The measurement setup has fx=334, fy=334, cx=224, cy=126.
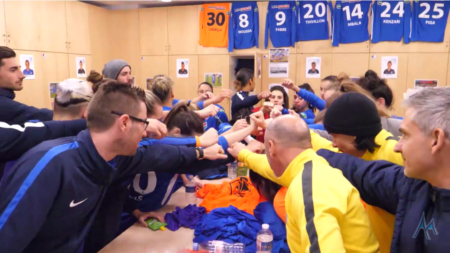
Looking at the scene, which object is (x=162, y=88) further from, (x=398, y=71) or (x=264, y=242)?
(x=398, y=71)

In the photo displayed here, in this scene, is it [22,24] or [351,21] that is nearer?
[22,24]

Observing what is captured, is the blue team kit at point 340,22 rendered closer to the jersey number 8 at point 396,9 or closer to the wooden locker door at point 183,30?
the jersey number 8 at point 396,9

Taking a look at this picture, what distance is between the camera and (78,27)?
6.77m

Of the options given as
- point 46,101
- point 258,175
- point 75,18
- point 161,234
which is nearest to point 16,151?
point 161,234

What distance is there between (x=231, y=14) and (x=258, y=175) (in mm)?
5321

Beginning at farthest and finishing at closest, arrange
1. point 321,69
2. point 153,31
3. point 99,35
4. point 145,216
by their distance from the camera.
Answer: point 153,31 → point 99,35 → point 321,69 → point 145,216

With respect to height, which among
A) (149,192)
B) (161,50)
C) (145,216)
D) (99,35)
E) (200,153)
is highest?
(99,35)

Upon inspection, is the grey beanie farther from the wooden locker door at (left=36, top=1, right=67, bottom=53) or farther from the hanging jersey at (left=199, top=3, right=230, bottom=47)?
the hanging jersey at (left=199, top=3, right=230, bottom=47)

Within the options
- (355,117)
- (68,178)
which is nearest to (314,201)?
(355,117)

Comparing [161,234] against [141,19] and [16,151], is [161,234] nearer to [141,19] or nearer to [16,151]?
[16,151]

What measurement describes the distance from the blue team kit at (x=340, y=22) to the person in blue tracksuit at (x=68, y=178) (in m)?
5.49

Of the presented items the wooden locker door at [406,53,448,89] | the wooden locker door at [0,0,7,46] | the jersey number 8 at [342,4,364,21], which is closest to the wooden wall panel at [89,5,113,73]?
the wooden locker door at [0,0,7,46]

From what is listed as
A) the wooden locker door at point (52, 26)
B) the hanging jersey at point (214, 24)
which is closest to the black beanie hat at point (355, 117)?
the hanging jersey at point (214, 24)

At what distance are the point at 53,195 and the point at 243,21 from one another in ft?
19.9
